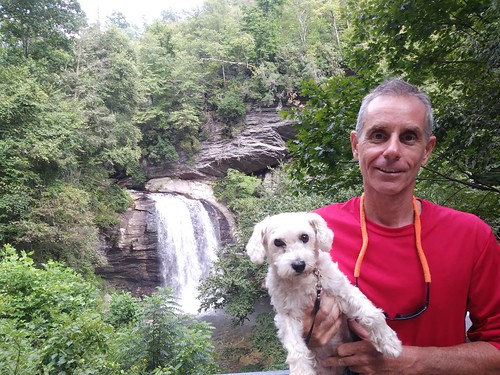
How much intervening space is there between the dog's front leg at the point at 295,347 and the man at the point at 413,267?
6 cm

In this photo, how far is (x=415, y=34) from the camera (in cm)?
373

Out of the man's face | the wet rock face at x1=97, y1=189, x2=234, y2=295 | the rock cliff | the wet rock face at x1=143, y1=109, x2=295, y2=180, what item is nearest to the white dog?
the man's face

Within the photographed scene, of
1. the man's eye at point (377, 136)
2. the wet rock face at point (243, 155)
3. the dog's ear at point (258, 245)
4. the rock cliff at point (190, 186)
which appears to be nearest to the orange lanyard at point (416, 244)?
the man's eye at point (377, 136)

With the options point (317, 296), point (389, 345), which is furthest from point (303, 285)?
point (389, 345)

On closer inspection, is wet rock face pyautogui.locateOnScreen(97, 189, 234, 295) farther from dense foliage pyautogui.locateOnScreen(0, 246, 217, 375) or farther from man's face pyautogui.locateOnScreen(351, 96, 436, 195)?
man's face pyautogui.locateOnScreen(351, 96, 436, 195)

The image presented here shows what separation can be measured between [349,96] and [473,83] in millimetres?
1232

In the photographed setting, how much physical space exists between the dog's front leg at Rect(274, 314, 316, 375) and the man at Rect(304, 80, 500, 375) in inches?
2.5

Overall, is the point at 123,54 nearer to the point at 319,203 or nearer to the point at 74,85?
the point at 74,85

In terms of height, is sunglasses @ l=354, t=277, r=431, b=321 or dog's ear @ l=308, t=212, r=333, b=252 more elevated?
dog's ear @ l=308, t=212, r=333, b=252

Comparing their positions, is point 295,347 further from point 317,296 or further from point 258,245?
point 258,245

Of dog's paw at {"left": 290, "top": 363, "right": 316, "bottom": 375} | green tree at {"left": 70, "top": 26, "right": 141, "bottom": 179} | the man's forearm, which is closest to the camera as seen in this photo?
the man's forearm

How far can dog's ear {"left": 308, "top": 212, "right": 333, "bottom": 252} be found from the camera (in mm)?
1780

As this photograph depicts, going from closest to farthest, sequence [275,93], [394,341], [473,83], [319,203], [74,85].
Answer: [394,341] → [473,83] → [319,203] → [74,85] → [275,93]

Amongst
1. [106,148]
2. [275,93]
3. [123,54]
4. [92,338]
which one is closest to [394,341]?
[92,338]
